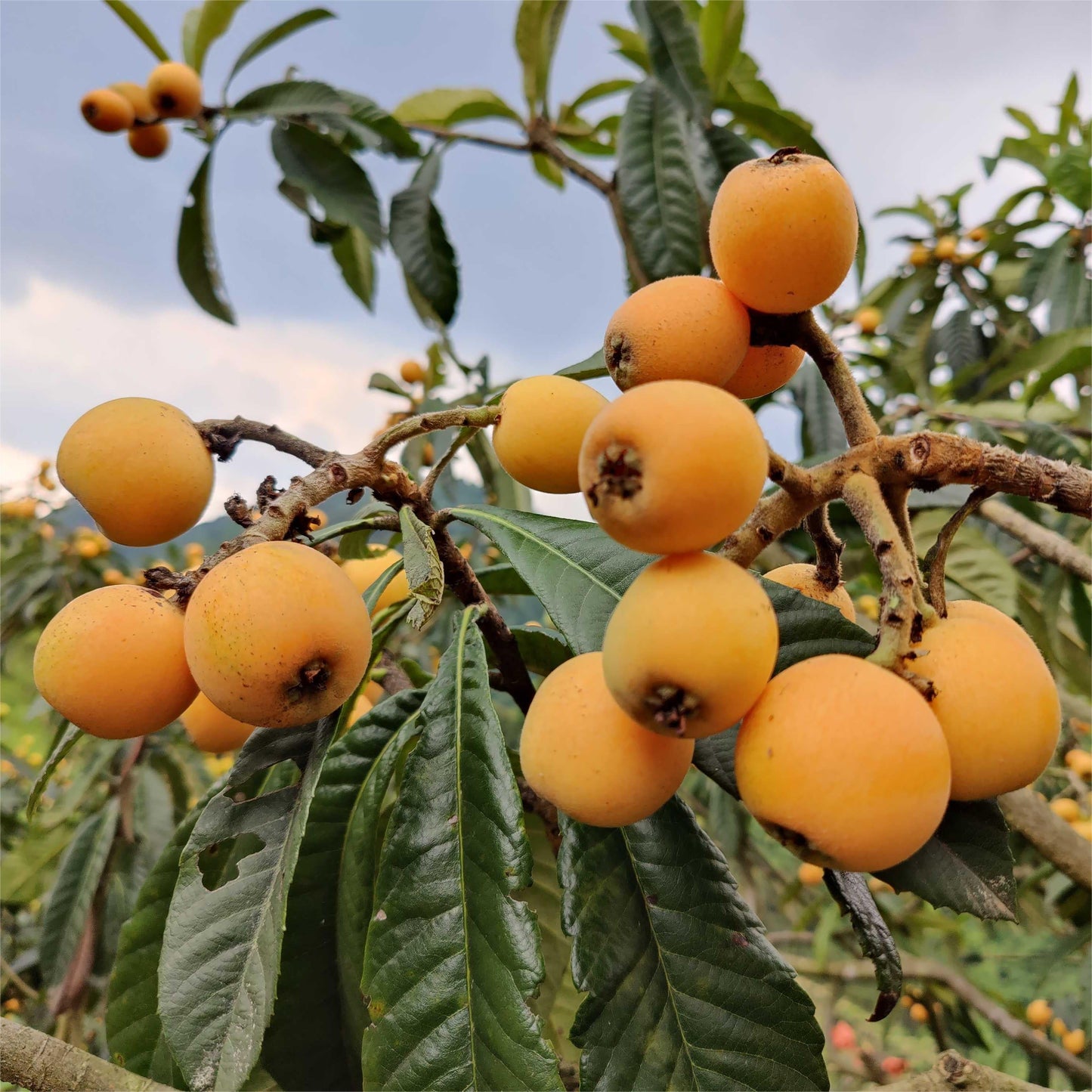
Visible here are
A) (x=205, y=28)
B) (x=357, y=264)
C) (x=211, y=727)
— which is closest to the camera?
(x=211, y=727)

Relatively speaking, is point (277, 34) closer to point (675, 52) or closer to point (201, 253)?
point (201, 253)

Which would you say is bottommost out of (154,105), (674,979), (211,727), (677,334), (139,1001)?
(139,1001)

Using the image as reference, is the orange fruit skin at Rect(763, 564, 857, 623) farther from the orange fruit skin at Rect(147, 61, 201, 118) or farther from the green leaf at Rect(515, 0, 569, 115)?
the orange fruit skin at Rect(147, 61, 201, 118)

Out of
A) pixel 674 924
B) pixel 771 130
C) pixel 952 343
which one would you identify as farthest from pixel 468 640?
pixel 952 343

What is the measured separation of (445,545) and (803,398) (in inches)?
71.9

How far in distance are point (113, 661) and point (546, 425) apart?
50 cm

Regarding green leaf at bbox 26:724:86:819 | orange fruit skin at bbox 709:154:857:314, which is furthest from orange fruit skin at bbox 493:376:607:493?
green leaf at bbox 26:724:86:819

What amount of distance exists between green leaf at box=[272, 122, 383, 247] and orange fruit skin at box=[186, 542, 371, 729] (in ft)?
6.72

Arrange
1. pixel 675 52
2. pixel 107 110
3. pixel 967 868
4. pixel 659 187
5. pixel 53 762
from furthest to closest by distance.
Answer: pixel 107 110 < pixel 675 52 < pixel 659 187 < pixel 53 762 < pixel 967 868

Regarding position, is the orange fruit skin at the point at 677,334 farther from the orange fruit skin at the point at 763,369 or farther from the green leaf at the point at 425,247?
the green leaf at the point at 425,247

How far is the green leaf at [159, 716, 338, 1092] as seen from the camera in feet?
2.97

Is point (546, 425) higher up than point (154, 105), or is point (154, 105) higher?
point (154, 105)

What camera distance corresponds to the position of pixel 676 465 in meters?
0.63

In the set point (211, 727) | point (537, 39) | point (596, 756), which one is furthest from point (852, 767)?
point (537, 39)
